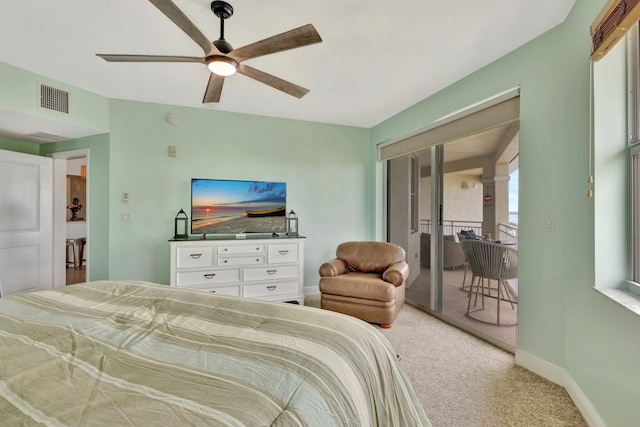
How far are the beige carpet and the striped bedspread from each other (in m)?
0.79

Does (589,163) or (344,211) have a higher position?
(589,163)

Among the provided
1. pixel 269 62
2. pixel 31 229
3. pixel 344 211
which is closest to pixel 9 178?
pixel 31 229

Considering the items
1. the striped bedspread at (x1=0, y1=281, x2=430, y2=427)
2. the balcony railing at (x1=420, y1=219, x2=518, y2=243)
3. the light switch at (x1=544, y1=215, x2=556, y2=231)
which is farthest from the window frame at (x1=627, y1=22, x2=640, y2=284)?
the striped bedspread at (x1=0, y1=281, x2=430, y2=427)

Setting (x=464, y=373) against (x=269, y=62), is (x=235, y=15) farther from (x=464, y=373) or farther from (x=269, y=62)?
(x=464, y=373)

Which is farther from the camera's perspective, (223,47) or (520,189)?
(520,189)

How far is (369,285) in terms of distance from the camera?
114 inches

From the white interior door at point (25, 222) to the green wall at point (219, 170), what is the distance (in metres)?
1.22

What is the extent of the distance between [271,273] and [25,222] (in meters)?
3.17

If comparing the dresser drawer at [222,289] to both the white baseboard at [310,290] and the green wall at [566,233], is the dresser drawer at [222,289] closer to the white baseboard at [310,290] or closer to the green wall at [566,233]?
the white baseboard at [310,290]

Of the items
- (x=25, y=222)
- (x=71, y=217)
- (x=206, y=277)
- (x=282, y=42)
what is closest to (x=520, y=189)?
(x=282, y=42)

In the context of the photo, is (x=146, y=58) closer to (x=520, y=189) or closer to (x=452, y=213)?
(x=520, y=189)

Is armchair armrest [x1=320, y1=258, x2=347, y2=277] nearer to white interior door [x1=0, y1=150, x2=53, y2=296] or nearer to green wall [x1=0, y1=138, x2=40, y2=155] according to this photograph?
white interior door [x1=0, y1=150, x2=53, y2=296]

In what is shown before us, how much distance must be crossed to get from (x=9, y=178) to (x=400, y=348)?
4.85 metres

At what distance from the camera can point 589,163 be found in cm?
173
